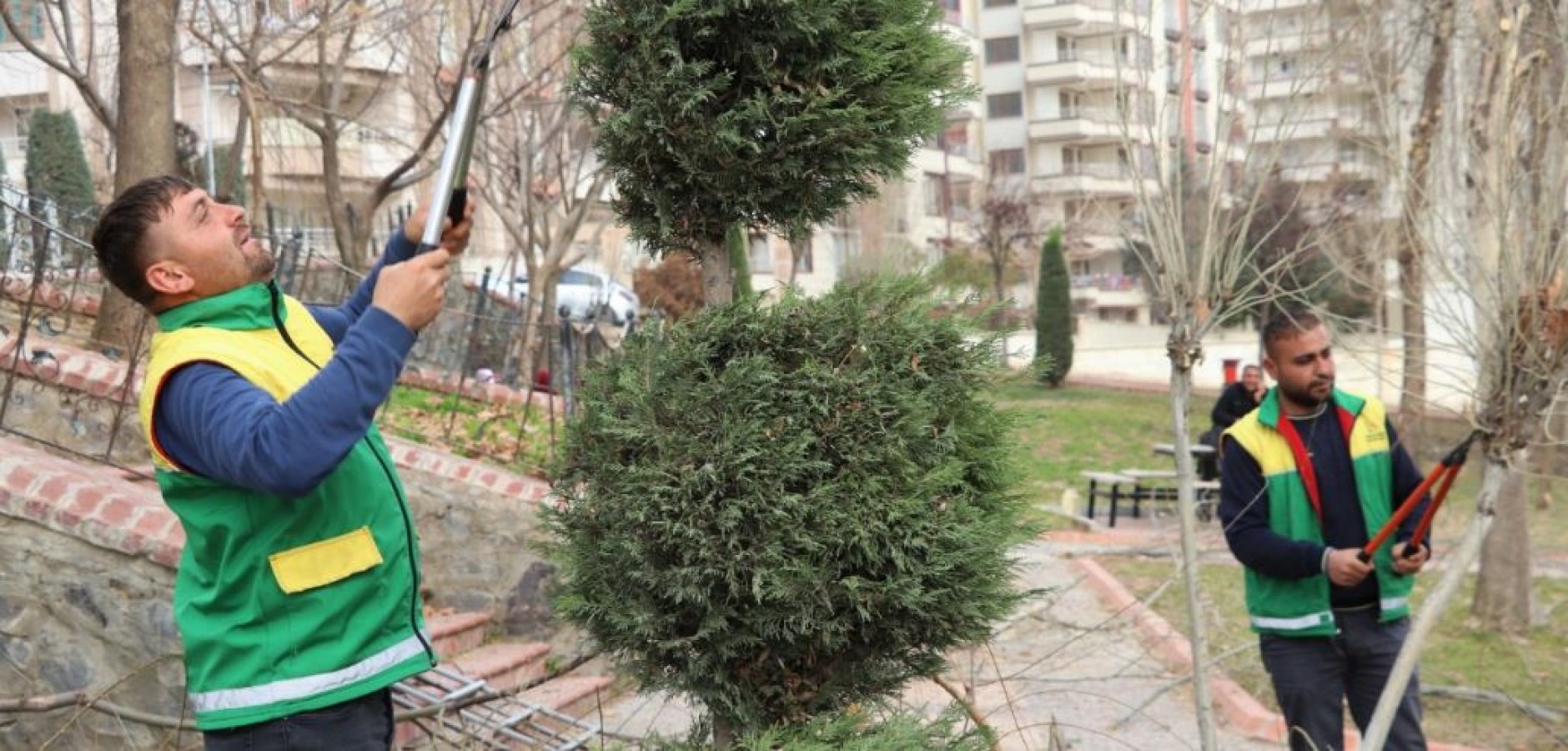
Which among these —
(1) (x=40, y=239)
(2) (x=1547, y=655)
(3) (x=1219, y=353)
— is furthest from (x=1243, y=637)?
(3) (x=1219, y=353)

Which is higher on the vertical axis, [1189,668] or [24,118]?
[24,118]

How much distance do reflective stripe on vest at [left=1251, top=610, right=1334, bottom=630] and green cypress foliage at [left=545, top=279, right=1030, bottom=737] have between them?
1746 millimetres

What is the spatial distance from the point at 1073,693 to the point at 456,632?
3018 millimetres

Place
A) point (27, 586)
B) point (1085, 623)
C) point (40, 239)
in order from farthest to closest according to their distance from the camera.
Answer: point (1085, 623) → point (40, 239) → point (27, 586)

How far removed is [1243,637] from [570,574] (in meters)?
6.62

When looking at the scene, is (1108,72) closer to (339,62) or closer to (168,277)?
(168,277)

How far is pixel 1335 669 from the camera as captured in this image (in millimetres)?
4215

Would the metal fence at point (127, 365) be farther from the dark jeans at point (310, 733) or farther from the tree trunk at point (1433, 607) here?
the tree trunk at point (1433, 607)

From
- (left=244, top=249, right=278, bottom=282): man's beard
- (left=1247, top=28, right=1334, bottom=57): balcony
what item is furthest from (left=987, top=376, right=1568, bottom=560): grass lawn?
(left=244, top=249, right=278, bottom=282): man's beard

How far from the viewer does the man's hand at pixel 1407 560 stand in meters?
3.98

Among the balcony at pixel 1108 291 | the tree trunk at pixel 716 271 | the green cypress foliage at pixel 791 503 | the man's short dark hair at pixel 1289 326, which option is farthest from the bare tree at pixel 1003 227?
the green cypress foliage at pixel 791 503

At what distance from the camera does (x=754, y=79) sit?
9.50 ft

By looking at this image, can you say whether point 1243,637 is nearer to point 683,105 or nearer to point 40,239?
point 683,105

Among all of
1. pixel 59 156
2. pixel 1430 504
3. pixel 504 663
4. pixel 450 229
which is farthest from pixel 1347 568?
pixel 59 156
